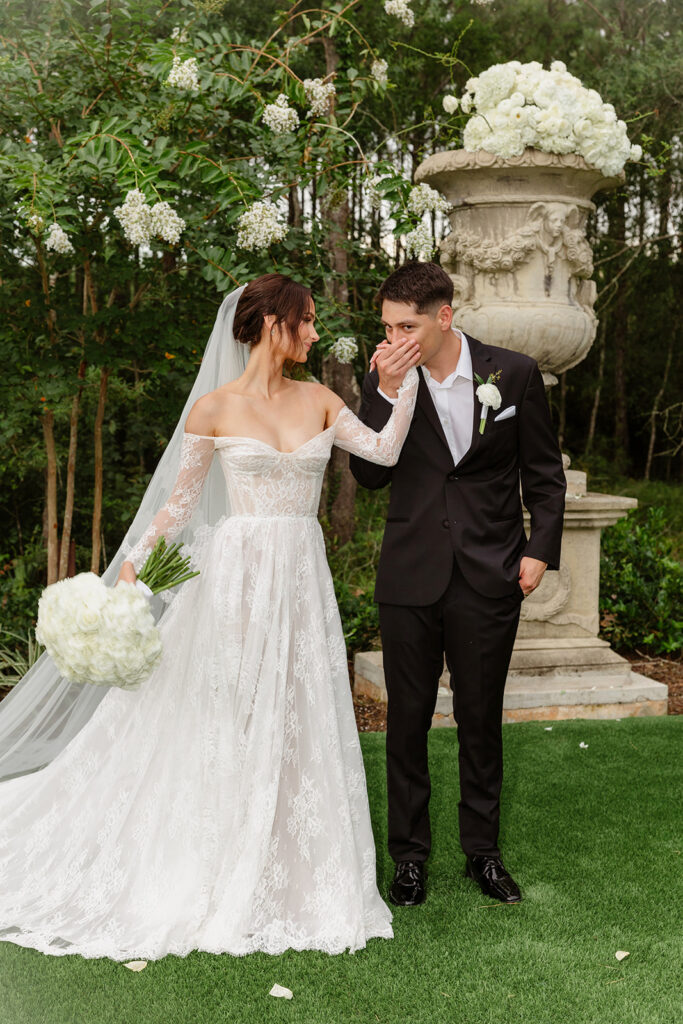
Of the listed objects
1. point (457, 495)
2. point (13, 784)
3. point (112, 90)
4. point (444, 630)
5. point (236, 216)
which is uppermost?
point (112, 90)

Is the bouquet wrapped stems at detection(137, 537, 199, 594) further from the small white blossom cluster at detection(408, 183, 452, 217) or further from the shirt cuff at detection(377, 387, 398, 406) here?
the small white blossom cluster at detection(408, 183, 452, 217)

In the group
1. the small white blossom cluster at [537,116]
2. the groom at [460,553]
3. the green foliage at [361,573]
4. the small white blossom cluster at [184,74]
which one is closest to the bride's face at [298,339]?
the groom at [460,553]

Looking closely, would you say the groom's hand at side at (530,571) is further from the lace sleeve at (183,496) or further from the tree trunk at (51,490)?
the tree trunk at (51,490)

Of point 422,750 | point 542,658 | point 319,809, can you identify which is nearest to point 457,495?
point 422,750

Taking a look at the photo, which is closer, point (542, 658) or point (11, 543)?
point (542, 658)

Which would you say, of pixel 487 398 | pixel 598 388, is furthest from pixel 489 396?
pixel 598 388

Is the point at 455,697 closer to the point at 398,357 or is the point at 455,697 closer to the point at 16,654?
the point at 398,357

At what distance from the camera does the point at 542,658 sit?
5.21m

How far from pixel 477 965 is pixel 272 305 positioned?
1.94m

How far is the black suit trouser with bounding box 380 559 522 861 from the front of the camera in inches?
117

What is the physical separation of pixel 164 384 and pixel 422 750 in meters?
3.24

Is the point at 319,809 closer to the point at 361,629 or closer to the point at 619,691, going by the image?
the point at 619,691

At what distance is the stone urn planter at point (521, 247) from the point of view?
5.07 metres

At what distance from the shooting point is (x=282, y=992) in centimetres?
252
